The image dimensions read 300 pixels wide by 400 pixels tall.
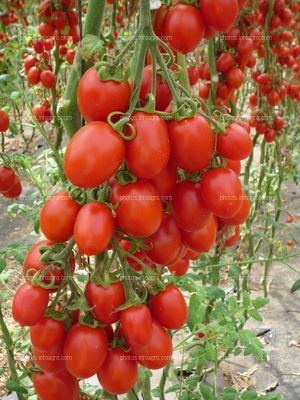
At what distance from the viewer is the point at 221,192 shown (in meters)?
0.61

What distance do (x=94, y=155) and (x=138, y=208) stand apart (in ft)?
0.28

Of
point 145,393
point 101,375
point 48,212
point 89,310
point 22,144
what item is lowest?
point 22,144

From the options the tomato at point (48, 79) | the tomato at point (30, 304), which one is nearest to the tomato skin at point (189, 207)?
the tomato at point (30, 304)

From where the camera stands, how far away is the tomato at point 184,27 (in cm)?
66

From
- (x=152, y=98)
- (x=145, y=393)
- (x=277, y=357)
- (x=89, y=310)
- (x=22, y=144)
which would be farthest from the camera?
(x=22, y=144)

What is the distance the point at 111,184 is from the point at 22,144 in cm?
431

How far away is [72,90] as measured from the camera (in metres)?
0.71

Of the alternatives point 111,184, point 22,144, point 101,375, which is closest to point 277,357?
point 101,375

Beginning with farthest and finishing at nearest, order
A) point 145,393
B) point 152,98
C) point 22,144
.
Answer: point 22,144 < point 145,393 < point 152,98

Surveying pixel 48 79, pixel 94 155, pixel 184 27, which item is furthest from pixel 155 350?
pixel 48 79

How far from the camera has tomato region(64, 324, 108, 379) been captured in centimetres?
66

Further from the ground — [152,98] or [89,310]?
[152,98]

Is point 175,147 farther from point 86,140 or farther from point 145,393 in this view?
point 145,393

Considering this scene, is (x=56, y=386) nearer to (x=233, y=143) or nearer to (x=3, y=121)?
(x=233, y=143)
